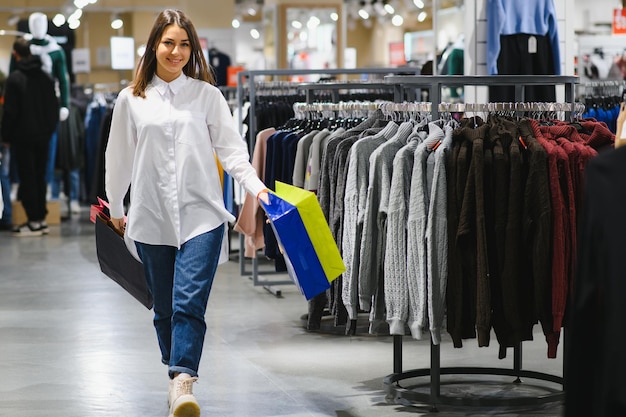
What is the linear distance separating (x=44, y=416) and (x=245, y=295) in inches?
122

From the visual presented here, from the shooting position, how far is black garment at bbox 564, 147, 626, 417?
163 cm

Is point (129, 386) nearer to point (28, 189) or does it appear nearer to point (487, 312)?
point (487, 312)

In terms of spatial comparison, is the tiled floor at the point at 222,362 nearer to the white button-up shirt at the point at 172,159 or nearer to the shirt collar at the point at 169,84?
the white button-up shirt at the point at 172,159

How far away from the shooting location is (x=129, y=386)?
488 cm

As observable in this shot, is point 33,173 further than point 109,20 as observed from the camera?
No

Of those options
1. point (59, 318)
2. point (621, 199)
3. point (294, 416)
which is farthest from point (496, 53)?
point (621, 199)

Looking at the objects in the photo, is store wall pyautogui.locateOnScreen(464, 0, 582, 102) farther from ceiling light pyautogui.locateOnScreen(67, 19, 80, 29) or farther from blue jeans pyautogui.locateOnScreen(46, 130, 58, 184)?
ceiling light pyautogui.locateOnScreen(67, 19, 80, 29)

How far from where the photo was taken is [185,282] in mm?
4059

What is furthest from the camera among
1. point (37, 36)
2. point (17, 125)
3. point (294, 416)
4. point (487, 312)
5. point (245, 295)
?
point (37, 36)

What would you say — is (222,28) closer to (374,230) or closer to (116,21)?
(116,21)

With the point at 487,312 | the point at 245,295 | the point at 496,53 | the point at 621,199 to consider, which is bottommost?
the point at 245,295

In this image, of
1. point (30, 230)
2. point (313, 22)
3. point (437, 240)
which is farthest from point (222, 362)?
point (313, 22)

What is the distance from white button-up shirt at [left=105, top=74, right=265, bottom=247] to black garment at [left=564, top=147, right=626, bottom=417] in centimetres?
251

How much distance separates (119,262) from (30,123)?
6864 mm
